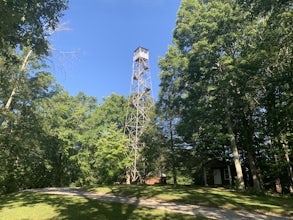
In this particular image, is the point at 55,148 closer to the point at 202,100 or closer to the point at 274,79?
the point at 202,100

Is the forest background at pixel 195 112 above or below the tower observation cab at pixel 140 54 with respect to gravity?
below

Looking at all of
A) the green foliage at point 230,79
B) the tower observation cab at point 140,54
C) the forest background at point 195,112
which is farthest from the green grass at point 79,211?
the tower observation cab at point 140,54

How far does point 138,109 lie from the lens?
93.4ft

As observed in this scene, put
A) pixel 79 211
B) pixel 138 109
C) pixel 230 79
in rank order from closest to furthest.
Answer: pixel 79 211, pixel 230 79, pixel 138 109

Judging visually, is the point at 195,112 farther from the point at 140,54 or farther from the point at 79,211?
the point at 140,54

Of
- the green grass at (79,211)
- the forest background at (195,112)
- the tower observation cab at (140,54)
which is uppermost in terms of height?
the tower observation cab at (140,54)

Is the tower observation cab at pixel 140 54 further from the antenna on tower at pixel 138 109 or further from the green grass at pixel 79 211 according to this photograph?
the green grass at pixel 79 211

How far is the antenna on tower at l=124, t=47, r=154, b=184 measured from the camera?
87.8 ft

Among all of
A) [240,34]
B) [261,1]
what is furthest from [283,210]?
[240,34]

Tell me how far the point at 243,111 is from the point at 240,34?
19.6ft

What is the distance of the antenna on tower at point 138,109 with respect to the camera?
26750 millimetres

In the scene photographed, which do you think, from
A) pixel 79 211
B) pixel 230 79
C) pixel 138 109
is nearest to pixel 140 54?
pixel 138 109

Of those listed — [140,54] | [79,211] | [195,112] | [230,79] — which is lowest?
[79,211]

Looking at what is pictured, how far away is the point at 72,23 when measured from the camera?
10.7 meters
